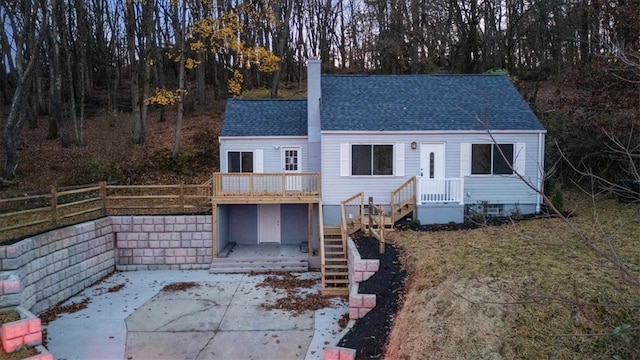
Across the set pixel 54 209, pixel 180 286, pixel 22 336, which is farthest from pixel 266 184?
pixel 22 336

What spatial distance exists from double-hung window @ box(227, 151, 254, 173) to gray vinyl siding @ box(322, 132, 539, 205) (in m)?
2.89

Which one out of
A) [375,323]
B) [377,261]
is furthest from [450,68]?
Result: [375,323]

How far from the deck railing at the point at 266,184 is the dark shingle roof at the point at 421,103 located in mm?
1959

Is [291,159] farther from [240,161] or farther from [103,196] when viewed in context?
[103,196]

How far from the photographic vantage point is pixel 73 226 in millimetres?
12312

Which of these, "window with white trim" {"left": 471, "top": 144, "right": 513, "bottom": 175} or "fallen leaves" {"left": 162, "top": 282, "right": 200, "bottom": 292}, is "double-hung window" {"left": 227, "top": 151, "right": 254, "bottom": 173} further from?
"window with white trim" {"left": 471, "top": 144, "right": 513, "bottom": 175}

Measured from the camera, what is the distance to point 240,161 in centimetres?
1602

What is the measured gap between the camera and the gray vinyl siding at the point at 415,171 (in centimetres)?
1483

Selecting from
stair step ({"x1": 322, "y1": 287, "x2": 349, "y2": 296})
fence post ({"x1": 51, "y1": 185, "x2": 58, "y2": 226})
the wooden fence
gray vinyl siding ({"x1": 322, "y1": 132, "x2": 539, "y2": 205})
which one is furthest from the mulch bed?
fence post ({"x1": 51, "y1": 185, "x2": 58, "y2": 226})

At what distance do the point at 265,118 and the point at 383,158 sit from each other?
4.82m

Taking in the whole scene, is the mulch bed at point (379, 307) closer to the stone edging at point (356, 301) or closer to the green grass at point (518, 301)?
the stone edging at point (356, 301)

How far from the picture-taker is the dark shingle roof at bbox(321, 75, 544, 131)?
15.0 metres

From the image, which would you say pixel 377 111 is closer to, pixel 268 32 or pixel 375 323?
pixel 375 323

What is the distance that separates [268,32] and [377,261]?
27.1 metres
